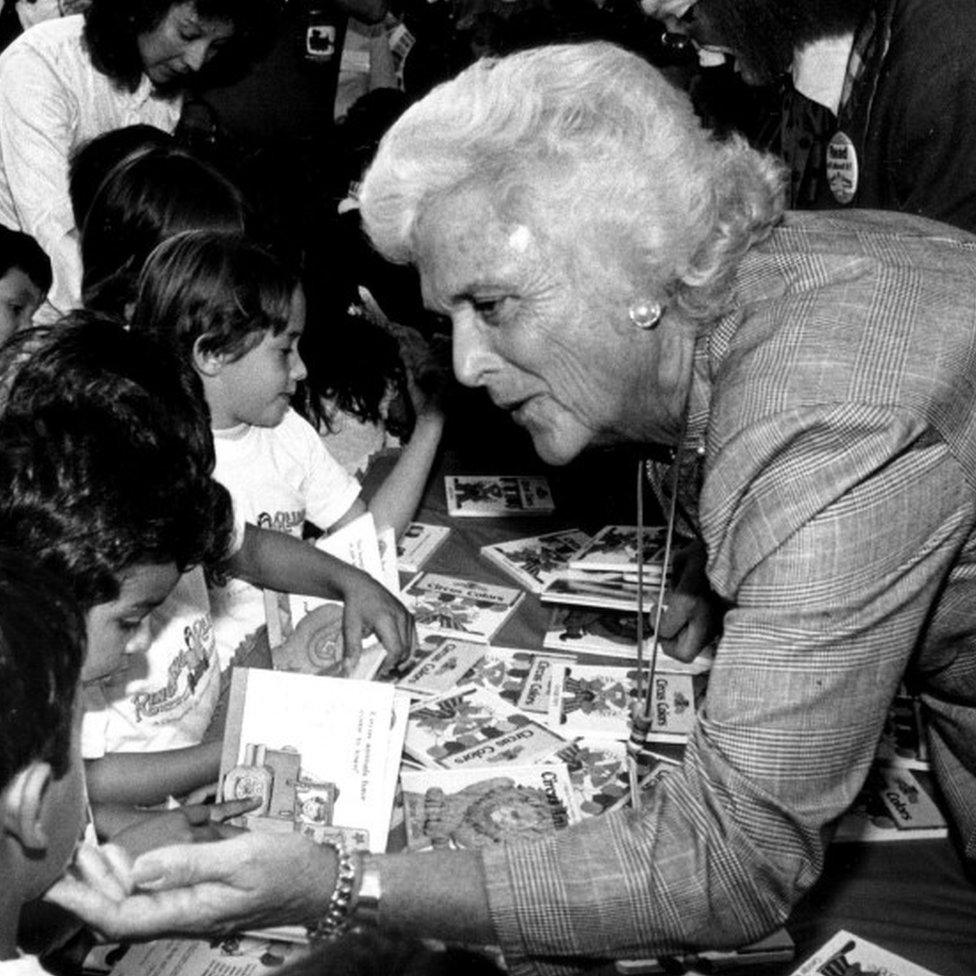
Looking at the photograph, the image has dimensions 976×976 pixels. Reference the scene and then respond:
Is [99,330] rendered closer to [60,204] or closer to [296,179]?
[60,204]

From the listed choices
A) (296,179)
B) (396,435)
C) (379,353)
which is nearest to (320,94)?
(296,179)

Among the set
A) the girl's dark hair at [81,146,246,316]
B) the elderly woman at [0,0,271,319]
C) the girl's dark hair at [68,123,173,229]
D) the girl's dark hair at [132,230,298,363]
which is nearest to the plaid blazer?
the girl's dark hair at [132,230,298,363]

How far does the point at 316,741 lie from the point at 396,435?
195cm

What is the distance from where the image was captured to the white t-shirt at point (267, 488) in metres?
2.43

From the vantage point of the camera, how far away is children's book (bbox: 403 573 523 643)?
2.27 metres

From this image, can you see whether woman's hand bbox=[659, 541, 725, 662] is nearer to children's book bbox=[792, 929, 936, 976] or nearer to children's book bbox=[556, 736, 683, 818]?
children's book bbox=[556, 736, 683, 818]

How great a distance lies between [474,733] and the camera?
1.97 metres

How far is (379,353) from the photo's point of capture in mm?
4402

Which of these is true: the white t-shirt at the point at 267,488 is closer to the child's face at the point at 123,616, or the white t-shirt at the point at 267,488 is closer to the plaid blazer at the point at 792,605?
the child's face at the point at 123,616

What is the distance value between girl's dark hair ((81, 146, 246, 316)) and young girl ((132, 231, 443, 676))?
21 centimetres

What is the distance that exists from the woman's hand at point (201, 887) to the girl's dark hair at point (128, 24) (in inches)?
114

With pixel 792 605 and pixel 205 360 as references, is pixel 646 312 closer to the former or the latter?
pixel 792 605

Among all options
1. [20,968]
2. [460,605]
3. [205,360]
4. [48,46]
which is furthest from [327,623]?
[48,46]

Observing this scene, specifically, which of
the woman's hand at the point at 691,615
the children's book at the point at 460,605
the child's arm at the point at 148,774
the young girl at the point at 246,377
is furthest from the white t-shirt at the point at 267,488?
the woman's hand at the point at 691,615
